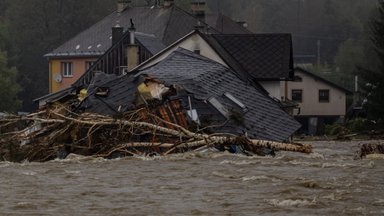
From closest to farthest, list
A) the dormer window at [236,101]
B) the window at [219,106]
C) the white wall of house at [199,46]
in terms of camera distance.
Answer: the window at [219,106]
the dormer window at [236,101]
the white wall of house at [199,46]

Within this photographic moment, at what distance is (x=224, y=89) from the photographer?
36.0 metres

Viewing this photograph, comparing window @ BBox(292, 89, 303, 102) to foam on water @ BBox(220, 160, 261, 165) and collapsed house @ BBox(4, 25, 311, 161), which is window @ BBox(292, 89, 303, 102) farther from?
foam on water @ BBox(220, 160, 261, 165)

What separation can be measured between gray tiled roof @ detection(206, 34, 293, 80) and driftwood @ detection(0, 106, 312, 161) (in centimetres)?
2097

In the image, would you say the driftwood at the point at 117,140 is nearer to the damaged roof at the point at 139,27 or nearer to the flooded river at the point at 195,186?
the flooded river at the point at 195,186

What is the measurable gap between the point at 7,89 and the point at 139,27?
13.3m

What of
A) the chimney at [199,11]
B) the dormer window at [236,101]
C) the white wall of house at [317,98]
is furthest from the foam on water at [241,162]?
the white wall of house at [317,98]

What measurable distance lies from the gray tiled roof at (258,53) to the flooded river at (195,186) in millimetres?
22057

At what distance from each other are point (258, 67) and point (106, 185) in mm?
30122

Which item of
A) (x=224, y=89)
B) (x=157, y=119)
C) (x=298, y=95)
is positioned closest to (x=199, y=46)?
(x=224, y=89)

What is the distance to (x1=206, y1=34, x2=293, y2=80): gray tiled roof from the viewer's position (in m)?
51.8

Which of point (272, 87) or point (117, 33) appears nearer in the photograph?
point (272, 87)

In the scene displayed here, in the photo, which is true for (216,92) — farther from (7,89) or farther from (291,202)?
(7,89)

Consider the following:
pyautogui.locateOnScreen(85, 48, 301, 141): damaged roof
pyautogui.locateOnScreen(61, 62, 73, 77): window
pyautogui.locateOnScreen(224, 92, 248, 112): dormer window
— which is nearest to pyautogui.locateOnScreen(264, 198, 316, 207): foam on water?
pyautogui.locateOnScreen(85, 48, 301, 141): damaged roof

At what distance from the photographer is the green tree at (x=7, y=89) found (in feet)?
270
